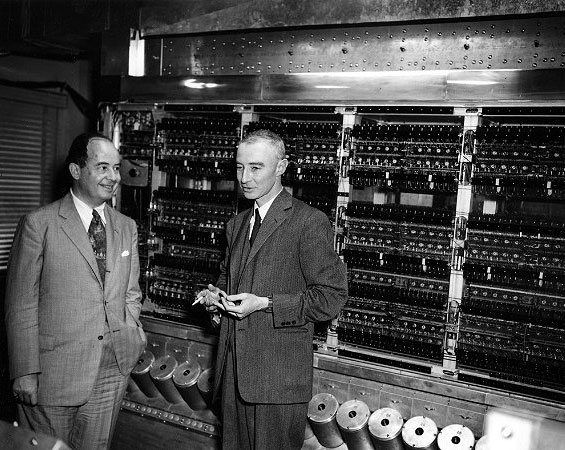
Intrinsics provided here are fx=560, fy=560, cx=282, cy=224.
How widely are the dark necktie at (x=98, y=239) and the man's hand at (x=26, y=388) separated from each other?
0.55 meters

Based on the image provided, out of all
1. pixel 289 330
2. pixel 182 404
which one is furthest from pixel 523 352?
pixel 182 404

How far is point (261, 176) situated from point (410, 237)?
1.21m

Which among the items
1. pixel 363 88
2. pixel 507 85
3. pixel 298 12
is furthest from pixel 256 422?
pixel 298 12

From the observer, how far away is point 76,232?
2643 millimetres

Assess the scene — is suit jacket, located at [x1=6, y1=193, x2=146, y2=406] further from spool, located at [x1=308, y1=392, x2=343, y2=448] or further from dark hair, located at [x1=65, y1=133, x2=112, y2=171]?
spool, located at [x1=308, y1=392, x2=343, y2=448]

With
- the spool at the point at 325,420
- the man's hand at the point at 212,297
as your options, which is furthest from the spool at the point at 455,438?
the man's hand at the point at 212,297

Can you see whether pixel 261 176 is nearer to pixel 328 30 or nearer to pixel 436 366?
pixel 436 366

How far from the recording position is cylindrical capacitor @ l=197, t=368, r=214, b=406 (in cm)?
362

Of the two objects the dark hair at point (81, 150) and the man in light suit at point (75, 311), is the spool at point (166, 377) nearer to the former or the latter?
the man in light suit at point (75, 311)

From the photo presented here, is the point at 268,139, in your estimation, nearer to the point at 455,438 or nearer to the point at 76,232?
the point at 76,232

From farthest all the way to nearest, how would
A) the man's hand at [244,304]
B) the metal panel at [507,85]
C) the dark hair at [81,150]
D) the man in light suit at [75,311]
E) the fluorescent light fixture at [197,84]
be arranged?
the fluorescent light fixture at [197,84] < the metal panel at [507,85] < the dark hair at [81,150] < the man in light suit at [75,311] < the man's hand at [244,304]

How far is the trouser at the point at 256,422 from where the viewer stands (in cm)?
254

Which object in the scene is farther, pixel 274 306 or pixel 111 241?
pixel 111 241

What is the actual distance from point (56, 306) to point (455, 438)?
215cm
